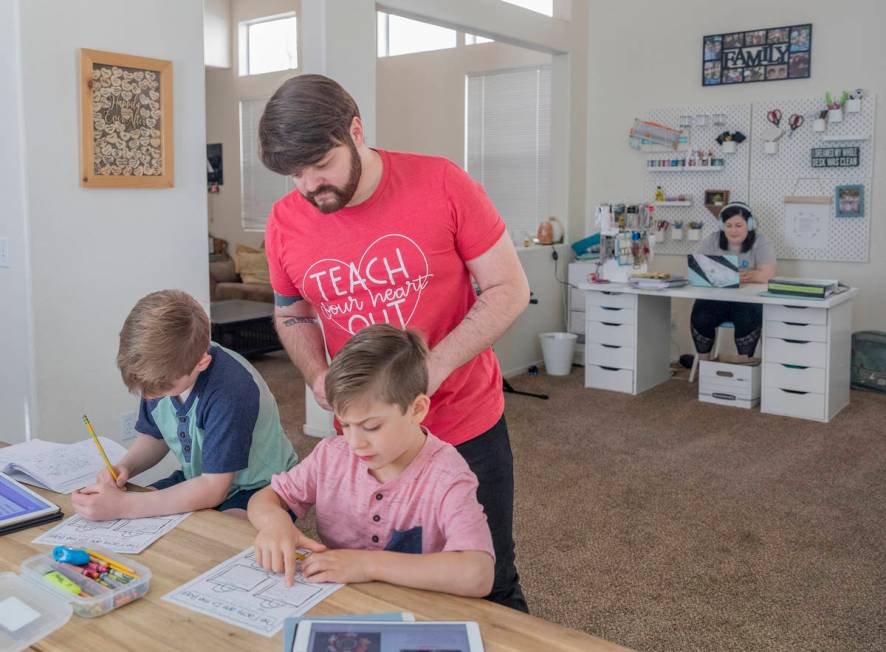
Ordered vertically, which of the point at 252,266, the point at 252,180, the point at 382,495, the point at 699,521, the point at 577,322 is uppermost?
the point at 252,180

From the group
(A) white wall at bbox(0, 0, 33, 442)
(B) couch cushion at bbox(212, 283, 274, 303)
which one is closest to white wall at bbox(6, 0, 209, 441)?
(A) white wall at bbox(0, 0, 33, 442)

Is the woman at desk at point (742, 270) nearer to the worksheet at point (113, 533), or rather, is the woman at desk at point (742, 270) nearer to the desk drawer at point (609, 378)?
the desk drawer at point (609, 378)

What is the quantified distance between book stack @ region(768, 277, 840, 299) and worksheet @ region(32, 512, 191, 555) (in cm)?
403

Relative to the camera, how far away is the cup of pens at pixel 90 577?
4.19 feet

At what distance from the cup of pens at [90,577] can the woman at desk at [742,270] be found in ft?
15.5

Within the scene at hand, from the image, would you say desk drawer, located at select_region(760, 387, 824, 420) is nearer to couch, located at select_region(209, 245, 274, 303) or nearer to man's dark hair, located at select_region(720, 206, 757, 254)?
man's dark hair, located at select_region(720, 206, 757, 254)

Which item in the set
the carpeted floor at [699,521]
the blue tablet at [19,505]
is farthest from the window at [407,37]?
the blue tablet at [19,505]

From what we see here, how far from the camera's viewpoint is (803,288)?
4.86 metres

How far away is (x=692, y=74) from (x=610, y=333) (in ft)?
6.62

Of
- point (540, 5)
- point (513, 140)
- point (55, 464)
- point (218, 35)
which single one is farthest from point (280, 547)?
point (218, 35)

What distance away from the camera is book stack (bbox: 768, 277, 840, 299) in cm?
482

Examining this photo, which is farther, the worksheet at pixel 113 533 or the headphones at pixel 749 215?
the headphones at pixel 749 215

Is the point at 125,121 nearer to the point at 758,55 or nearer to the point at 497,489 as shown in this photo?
the point at 497,489

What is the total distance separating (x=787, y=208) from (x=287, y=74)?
184 inches
